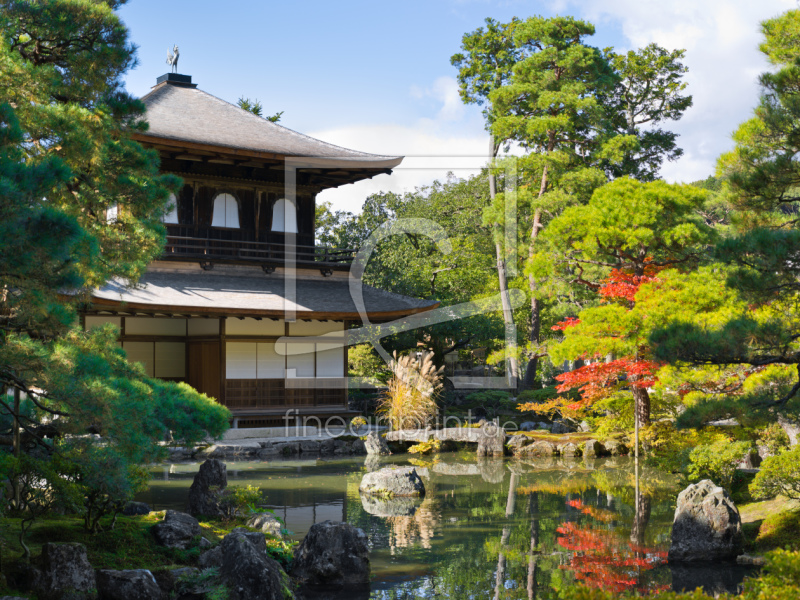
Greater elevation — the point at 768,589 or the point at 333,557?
the point at 768,589

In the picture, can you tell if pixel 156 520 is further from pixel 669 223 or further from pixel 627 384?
pixel 669 223

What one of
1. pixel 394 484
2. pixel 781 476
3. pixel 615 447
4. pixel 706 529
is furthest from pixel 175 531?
pixel 615 447

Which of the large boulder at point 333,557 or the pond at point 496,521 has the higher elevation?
the large boulder at point 333,557

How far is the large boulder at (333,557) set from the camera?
5.45 metres

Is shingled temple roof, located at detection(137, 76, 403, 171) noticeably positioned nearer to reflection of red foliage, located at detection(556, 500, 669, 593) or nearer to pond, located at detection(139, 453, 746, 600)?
pond, located at detection(139, 453, 746, 600)

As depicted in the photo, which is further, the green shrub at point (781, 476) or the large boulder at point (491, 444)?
the large boulder at point (491, 444)

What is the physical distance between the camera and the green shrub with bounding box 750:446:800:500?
5.75 m

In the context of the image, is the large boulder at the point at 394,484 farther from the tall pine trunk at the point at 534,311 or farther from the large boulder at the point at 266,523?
the tall pine trunk at the point at 534,311

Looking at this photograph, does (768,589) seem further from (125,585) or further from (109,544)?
(109,544)

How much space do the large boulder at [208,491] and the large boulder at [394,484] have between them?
248 cm

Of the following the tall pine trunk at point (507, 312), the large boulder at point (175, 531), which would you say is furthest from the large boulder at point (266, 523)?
the tall pine trunk at point (507, 312)

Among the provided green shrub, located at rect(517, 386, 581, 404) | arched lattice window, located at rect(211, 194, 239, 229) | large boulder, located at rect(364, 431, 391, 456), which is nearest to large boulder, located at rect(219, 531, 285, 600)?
large boulder, located at rect(364, 431, 391, 456)

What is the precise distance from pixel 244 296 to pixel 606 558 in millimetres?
9081

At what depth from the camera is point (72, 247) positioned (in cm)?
336
